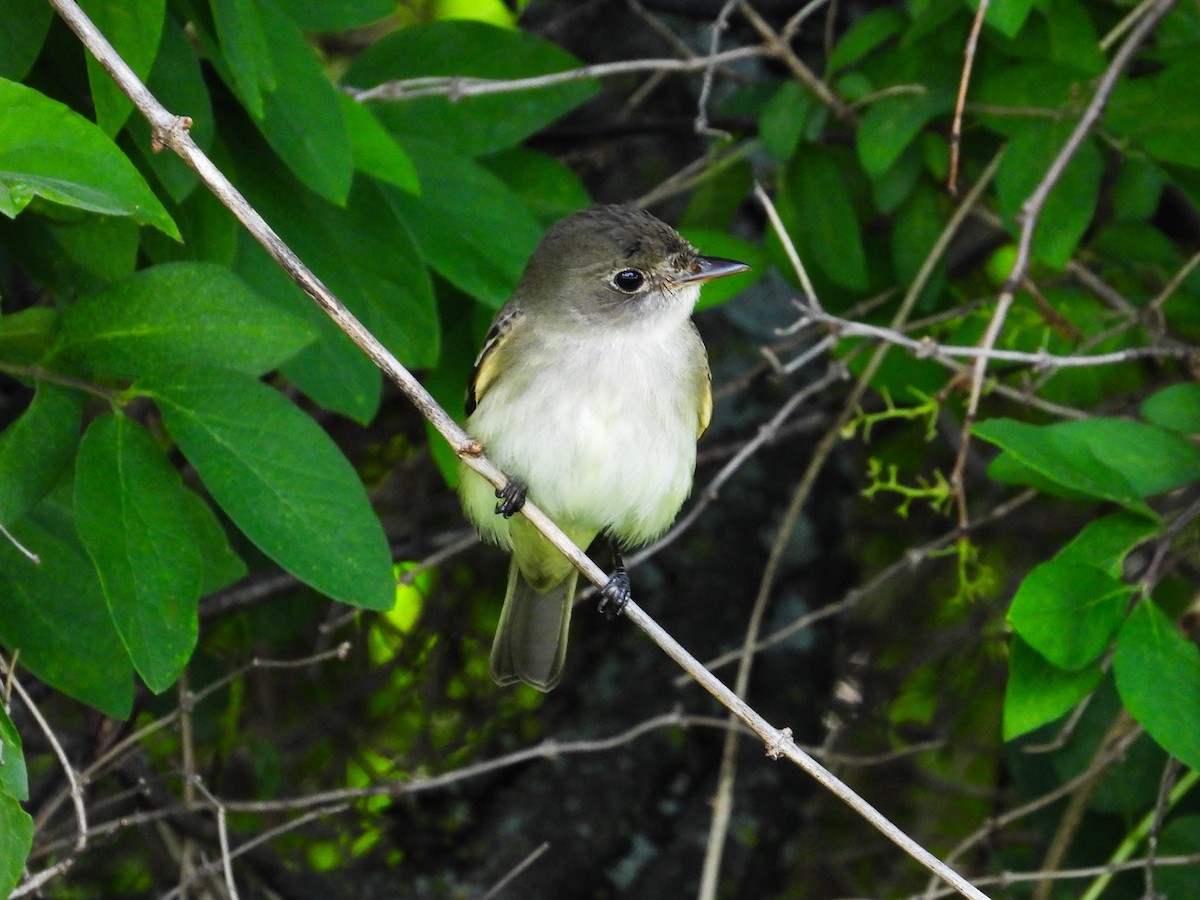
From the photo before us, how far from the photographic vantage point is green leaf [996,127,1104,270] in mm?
3896

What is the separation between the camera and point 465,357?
421 cm

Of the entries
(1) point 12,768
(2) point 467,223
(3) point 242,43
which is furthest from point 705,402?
(1) point 12,768

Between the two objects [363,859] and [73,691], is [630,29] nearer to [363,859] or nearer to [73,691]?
[363,859]

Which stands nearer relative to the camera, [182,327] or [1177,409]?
[182,327]

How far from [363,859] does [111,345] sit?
2.68 m

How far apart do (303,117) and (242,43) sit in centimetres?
35

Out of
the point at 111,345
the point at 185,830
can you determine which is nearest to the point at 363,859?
the point at 185,830

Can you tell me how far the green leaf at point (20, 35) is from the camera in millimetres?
2768

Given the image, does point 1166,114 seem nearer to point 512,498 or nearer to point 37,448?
point 512,498

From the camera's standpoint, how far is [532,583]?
4.36 meters

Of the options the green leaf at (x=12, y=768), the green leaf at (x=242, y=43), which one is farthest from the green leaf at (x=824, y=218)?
the green leaf at (x=12, y=768)

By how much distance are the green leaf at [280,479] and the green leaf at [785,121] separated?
184 cm

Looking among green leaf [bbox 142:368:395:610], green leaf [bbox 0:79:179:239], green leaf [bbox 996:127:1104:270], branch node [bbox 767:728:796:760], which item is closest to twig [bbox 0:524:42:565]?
green leaf [bbox 142:368:395:610]

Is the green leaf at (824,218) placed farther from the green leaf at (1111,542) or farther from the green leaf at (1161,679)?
the green leaf at (1161,679)
